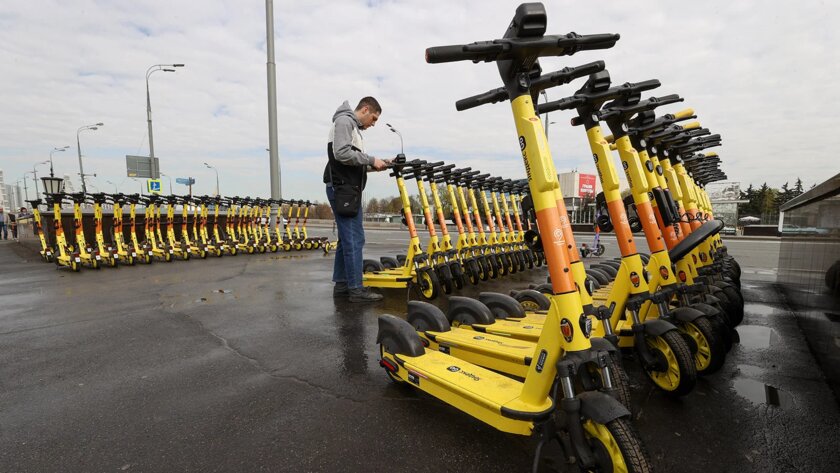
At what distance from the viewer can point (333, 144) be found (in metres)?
5.27

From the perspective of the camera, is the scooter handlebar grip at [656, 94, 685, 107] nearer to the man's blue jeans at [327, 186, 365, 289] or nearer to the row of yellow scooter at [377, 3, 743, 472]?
the row of yellow scooter at [377, 3, 743, 472]

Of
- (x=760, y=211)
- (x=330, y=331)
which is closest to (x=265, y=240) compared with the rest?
(x=330, y=331)

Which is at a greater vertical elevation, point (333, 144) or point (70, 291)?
point (333, 144)

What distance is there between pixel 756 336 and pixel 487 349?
137 inches

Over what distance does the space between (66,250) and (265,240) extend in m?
5.23

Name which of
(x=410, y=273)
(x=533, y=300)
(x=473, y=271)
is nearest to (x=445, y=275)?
(x=410, y=273)

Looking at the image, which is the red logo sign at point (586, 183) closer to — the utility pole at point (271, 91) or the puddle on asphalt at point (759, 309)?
the utility pole at point (271, 91)

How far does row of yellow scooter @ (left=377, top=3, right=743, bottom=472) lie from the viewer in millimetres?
1822

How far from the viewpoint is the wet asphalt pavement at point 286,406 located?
6.80ft

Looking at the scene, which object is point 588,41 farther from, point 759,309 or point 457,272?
point 759,309

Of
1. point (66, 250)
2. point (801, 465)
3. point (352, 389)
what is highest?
point (66, 250)

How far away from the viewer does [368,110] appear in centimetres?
552

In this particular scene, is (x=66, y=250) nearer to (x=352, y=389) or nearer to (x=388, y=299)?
(x=388, y=299)

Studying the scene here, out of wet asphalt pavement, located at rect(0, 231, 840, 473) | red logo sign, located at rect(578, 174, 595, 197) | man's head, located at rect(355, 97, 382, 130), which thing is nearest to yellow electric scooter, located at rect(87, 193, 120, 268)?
wet asphalt pavement, located at rect(0, 231, 840, 473)
